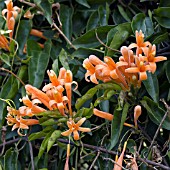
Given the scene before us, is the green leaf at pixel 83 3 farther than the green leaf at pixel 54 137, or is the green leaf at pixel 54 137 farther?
the green leaf at pixel 83 3

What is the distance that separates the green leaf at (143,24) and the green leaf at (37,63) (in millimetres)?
331

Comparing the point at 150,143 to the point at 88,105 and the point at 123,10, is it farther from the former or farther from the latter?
the point at 123,10

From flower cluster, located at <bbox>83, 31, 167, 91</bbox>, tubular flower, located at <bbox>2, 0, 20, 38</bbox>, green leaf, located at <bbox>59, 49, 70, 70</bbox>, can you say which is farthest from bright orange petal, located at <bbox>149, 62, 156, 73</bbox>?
tubular flower, located at <bbox>2, 0, 20, 38</bbox>

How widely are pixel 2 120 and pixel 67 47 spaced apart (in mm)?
336

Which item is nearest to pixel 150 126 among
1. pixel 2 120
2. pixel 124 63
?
pixel 124 63

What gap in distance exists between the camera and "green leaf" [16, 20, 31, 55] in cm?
163

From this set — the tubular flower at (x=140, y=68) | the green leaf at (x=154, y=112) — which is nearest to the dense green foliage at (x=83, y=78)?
the green leaf at (x=154, y=112)

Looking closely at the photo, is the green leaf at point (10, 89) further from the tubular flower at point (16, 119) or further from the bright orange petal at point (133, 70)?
the bright orange petal at point (133, 70)

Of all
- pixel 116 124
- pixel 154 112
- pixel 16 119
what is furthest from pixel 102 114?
pixel 16 119

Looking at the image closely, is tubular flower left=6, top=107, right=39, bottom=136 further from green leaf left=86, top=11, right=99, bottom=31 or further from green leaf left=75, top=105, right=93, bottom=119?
green leaf left=86, top=11, right=99, bottom=31

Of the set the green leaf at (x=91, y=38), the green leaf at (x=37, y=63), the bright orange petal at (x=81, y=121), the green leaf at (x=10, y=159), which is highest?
the green leaf at (x=91, y=38)

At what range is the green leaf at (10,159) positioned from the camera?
153 cm

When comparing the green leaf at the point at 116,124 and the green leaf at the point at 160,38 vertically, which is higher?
the green leaf at the point at 160,38

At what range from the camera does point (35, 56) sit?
1.57 metres
